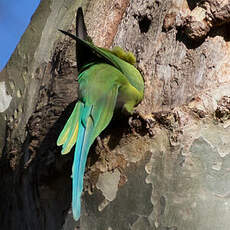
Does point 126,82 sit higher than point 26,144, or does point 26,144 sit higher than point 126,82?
point 126,82

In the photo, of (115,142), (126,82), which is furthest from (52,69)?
(115,142)

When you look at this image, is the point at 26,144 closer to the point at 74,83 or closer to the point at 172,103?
the point at 74,83

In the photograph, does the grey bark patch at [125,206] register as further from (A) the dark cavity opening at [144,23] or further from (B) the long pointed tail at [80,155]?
(A) the dark cavity opening at [144,23]

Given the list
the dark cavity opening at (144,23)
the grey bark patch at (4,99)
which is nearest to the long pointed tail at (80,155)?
Answer: the dark cavity opening at (144,23)

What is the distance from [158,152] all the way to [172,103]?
0.64 ft

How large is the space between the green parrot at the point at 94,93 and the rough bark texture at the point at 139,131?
0.05 metres

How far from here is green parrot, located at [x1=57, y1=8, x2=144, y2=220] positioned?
142 centimetres

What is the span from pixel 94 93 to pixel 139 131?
215 millimetres

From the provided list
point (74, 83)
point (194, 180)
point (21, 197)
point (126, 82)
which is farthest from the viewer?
point (21, 197)

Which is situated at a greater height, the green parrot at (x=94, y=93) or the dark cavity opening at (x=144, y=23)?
the dark cavity opening at (x=144, y=23)

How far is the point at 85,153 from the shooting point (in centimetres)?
139

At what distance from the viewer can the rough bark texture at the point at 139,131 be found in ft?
4.31

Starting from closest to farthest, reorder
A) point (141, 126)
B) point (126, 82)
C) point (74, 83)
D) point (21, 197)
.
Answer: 1. point (141, 126)
2. point (126, 82)
3. point (74, 83)
4. point (21, 197)

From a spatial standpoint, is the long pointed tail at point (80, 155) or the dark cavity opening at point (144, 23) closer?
the long pointed tail at point (80, 155)
